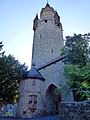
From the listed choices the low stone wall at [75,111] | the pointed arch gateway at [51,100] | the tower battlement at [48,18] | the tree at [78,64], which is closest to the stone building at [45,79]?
the pointed arch gateway at [51,100]

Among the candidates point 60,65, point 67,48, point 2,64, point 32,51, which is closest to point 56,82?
point 60,65

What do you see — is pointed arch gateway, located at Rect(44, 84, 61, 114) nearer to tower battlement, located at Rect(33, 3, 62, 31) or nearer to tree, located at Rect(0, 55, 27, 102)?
tree, located at Rect(0, 55, 27, 102)

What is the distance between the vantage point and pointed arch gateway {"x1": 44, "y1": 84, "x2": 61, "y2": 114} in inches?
1182

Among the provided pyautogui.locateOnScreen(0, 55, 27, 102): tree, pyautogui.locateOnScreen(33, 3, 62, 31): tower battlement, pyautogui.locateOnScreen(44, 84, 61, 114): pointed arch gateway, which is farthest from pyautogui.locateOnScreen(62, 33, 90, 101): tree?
pyautogui.locateOnScreen(33, 3, 62, 31): tower battlement

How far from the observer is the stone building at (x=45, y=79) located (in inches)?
1089

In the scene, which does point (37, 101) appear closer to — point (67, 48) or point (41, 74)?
point (41, 74)

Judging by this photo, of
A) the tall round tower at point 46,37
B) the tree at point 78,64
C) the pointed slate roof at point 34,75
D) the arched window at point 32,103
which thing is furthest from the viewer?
the tall round tower at point 46,37

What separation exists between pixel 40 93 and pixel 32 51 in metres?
15.3

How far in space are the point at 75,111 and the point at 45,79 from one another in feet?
69.7

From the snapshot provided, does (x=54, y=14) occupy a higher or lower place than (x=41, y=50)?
higher

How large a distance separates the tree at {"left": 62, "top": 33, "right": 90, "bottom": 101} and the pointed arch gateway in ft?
28.2

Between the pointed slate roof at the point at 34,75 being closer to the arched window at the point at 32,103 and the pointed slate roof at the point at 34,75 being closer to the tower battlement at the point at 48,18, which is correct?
the arched window at the point at 32,103

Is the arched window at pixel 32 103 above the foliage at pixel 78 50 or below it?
below

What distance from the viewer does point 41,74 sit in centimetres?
3269
